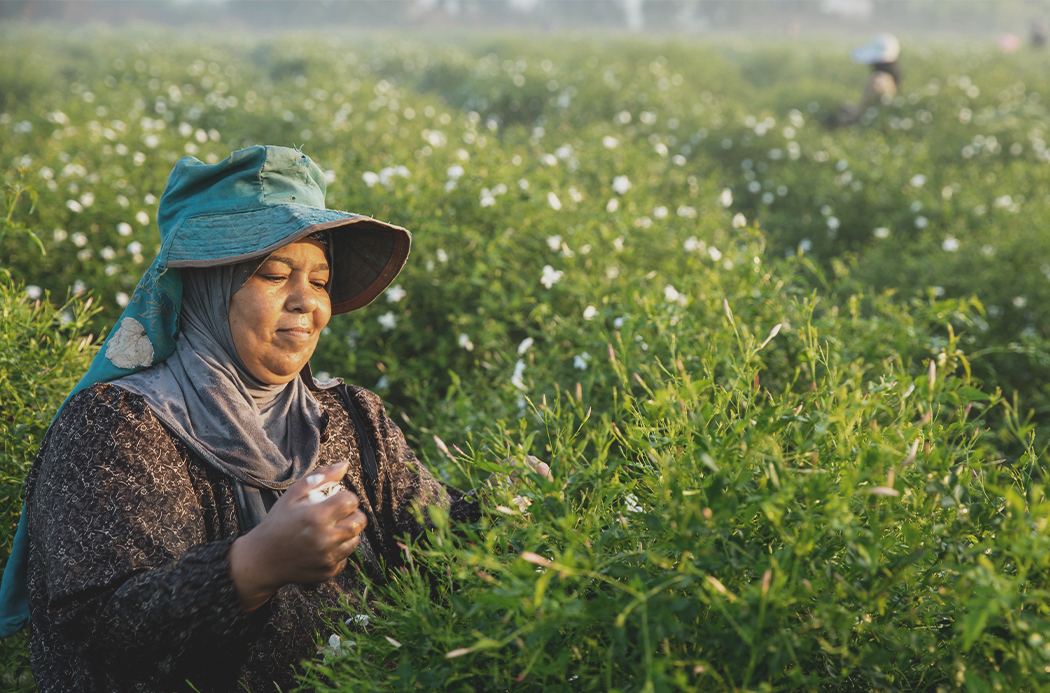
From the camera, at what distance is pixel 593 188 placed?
484 centimetres

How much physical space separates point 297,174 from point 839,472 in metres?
1.12

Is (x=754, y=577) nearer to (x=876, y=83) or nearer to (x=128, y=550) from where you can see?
(x=128, y=550)

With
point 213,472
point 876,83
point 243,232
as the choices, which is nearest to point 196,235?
point 243,232

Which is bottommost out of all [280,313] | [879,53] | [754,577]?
[754,577]

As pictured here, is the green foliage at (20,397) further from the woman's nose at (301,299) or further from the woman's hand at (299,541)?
the woman's hand at (299,541)

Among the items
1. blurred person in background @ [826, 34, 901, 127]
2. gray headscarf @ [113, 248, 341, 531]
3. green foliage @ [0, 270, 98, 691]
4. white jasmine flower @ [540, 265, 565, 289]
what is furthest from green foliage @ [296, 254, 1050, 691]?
blurred person in background @ [826, 34, 901, 127]

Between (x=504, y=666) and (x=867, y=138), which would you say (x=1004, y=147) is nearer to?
(x=867, y=138)

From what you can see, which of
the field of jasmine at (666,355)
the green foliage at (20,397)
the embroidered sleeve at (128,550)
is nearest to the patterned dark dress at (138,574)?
the embroidered sleeve at (128,550)

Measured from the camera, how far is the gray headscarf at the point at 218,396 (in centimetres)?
125

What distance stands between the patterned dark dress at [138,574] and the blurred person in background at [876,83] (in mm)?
9311

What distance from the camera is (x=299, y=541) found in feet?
3.26

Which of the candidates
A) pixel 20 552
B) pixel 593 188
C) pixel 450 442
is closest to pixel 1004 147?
pixel 593 188

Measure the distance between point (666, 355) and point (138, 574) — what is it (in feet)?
5.36

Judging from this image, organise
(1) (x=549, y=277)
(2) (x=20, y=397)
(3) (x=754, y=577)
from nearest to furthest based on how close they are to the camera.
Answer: (3) (x=754, y=577)
(2) (x=20, y=397)
(1) (x=549, y=277)
